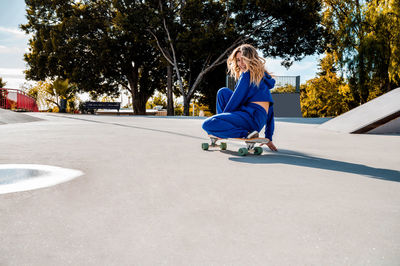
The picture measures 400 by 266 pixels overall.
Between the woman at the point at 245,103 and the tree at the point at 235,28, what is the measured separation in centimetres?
1572

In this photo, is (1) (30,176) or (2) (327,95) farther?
(2) (327,95)

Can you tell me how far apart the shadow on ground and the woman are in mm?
360

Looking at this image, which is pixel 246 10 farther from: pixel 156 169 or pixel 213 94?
pixel 156 169

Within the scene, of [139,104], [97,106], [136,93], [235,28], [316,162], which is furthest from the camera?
[139,104]

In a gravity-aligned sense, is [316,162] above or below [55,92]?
below

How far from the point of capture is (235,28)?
20766 millimetres

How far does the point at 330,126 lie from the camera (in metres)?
8.54

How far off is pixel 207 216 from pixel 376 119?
6.37 m

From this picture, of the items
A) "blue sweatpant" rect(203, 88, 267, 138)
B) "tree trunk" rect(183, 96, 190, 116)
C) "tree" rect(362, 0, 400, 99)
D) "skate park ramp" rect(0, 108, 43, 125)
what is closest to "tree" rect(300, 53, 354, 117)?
"tree" rect(362, 0, 400, 99)

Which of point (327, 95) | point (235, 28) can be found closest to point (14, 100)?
point (235, 28)

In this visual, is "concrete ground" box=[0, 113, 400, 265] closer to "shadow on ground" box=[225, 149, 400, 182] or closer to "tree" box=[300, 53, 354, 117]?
"shadow on ground" box=[225, 149, 400, 182]

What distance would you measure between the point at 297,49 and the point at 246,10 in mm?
4566

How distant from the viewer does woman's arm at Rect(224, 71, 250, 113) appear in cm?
425

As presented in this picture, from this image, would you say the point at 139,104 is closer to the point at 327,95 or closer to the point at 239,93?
the point at 327,95
